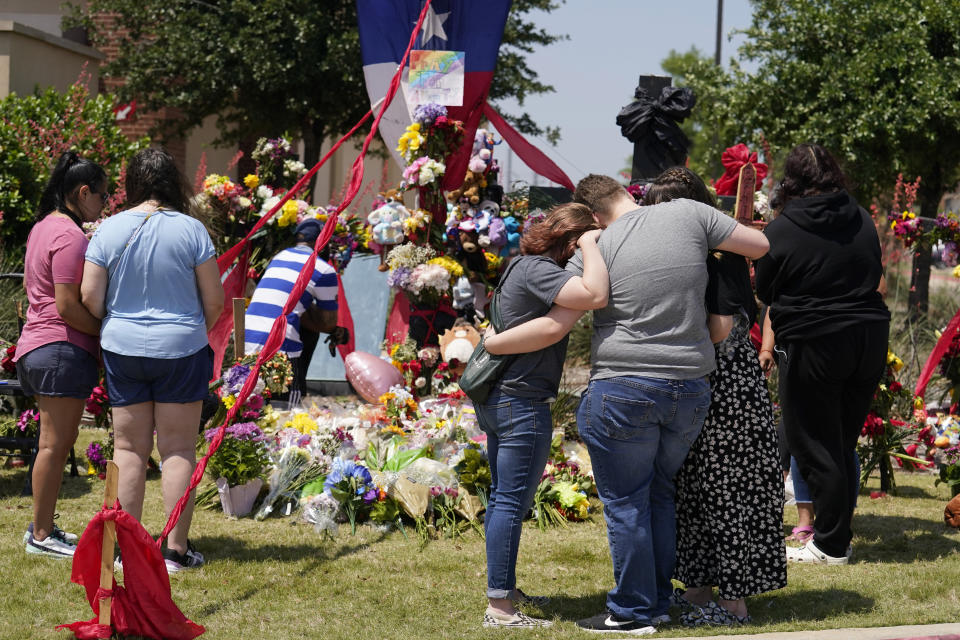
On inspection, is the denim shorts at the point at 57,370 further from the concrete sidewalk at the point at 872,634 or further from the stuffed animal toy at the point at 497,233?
the stuffed animal toy at the point at 497,233

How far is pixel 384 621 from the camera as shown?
376 centimetres

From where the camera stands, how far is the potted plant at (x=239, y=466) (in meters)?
5.23

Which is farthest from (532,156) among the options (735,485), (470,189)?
(735,485)

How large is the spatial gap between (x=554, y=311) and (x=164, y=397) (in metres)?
1.62

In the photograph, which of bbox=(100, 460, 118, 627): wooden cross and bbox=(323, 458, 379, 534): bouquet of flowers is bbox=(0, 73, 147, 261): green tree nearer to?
bbox=(323, 458, 379, 534): bouquet of flowers

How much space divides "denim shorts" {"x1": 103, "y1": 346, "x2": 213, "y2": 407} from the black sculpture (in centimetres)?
312

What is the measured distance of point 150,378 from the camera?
12.9ft

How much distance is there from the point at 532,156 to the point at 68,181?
12.4 feet

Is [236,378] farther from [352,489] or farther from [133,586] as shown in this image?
[133,586]

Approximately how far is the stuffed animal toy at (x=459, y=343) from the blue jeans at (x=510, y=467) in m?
2.80

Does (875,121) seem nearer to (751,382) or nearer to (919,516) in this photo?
(919,516)

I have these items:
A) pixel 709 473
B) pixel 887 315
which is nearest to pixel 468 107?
pixel 887 315

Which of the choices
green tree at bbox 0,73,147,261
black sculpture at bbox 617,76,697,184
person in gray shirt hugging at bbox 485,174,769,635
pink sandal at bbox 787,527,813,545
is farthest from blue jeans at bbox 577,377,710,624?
green tree at bbox 0,73,147,261

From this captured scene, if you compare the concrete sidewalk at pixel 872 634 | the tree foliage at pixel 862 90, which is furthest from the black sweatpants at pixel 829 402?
the tree foliage at pixel 862 90
